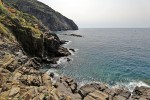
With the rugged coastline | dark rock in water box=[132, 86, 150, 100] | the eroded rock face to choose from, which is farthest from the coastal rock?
the eroded rock face

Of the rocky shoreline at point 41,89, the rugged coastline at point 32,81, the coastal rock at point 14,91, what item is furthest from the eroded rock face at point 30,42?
the coastal rock at point 14,91

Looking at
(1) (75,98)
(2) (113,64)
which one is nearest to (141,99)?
(1) (75,98)

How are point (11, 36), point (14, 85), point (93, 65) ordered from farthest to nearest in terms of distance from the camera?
point (93, 65)
point (11, 36)
point (14, 85)

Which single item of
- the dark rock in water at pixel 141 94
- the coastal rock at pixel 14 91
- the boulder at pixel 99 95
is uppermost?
the coastal rock at pixel 14 91

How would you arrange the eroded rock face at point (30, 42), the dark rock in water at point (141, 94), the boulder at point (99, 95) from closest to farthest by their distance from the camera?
the boulder at point (99, 95), the dark rock in water at point (141, 94), the eroded rock face at point (30, 42)

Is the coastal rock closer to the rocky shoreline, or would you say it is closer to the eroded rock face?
the rocky shoreline

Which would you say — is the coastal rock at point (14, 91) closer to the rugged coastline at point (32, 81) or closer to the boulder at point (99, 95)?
the rugged coastline at point (32, 81)

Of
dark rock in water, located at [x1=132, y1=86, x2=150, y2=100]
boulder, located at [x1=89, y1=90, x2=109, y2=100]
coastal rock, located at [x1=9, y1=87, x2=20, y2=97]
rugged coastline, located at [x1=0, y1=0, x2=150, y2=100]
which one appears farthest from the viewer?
dark rock in water, located at [x1=132, y1=86, x2=150, y2=100]

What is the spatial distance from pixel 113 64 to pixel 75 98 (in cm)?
3937

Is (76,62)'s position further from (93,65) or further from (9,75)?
(9,75)

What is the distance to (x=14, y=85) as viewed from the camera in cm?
3425

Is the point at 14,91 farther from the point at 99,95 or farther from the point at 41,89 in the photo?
the point at 99,95

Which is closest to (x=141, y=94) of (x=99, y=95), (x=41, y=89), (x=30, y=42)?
(x=99, y=95)

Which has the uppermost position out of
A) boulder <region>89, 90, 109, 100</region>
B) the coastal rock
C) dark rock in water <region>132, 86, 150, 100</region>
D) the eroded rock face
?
the eroded rock face
